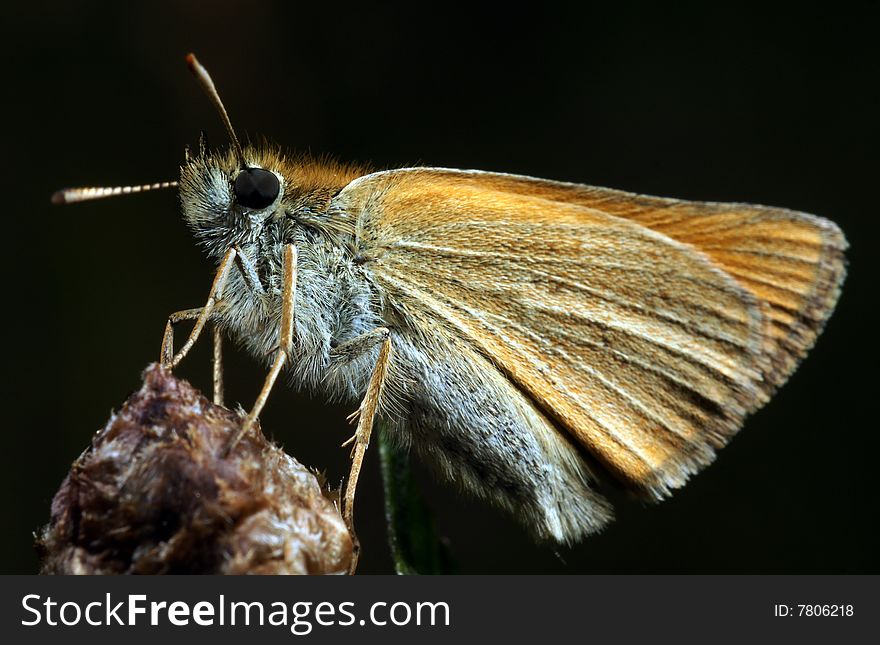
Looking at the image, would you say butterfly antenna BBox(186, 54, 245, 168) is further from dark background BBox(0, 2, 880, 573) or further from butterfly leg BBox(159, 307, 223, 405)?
dark background BBox(0, 2, 880, 573)

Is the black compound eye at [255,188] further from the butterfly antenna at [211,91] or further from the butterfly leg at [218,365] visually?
the butterfly leg at [218,365]

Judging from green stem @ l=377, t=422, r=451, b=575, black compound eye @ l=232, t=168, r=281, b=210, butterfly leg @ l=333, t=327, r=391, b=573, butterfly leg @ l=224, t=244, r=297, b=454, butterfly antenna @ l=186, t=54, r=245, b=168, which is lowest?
green stem @ l=377, t=422, r=451, b=575

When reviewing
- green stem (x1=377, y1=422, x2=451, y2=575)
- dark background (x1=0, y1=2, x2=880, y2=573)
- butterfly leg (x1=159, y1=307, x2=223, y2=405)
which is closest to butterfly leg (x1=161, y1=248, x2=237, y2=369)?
butterfly leg (x1=159, y1=307, x2=223, y2=405)

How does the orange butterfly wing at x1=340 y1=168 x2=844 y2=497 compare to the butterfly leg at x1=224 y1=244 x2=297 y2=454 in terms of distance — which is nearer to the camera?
the butterfly leg at x1=224 y1=244 x2=297 y2=454

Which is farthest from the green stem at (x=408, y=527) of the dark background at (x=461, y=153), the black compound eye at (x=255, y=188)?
the dark background at (x=461, y=153)

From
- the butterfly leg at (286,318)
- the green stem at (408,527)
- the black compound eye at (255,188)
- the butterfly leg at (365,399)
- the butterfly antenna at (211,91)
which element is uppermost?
the butterfly antenna at (211,91)
